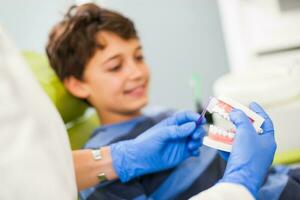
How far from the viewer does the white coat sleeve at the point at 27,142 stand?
1.80 feet

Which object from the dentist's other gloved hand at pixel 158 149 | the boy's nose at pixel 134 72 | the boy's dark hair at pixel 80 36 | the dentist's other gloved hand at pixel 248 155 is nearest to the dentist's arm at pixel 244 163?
the dentist's other gloved hand at pixel 248 155

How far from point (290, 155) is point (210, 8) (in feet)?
2.88

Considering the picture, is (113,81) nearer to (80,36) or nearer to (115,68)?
(115,68)

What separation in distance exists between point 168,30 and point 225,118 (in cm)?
115

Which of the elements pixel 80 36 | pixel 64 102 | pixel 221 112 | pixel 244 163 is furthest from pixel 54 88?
pixel 244 163

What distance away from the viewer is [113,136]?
1.14m

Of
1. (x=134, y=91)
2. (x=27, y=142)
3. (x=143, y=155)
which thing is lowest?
(x=143, y=155)

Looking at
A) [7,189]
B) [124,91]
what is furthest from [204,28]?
[7,189]

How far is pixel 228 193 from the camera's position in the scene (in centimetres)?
62

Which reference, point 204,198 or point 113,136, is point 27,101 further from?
point 113,136

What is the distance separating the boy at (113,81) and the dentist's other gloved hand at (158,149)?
0.23 feet

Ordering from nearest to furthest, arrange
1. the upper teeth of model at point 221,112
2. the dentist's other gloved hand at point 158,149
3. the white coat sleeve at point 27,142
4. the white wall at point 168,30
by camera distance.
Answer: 1. the white coat sleeve at point 27,142
2. the upper teeth of model at point 221,112
3. the dentist's other gloved hand at point 158,149
4. the white wall at point 168,30

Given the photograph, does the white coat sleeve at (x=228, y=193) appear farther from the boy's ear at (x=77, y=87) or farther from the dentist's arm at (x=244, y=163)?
the boy's ear at (x=77, y=87)

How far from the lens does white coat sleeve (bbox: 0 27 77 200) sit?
→ 0.55 metres
